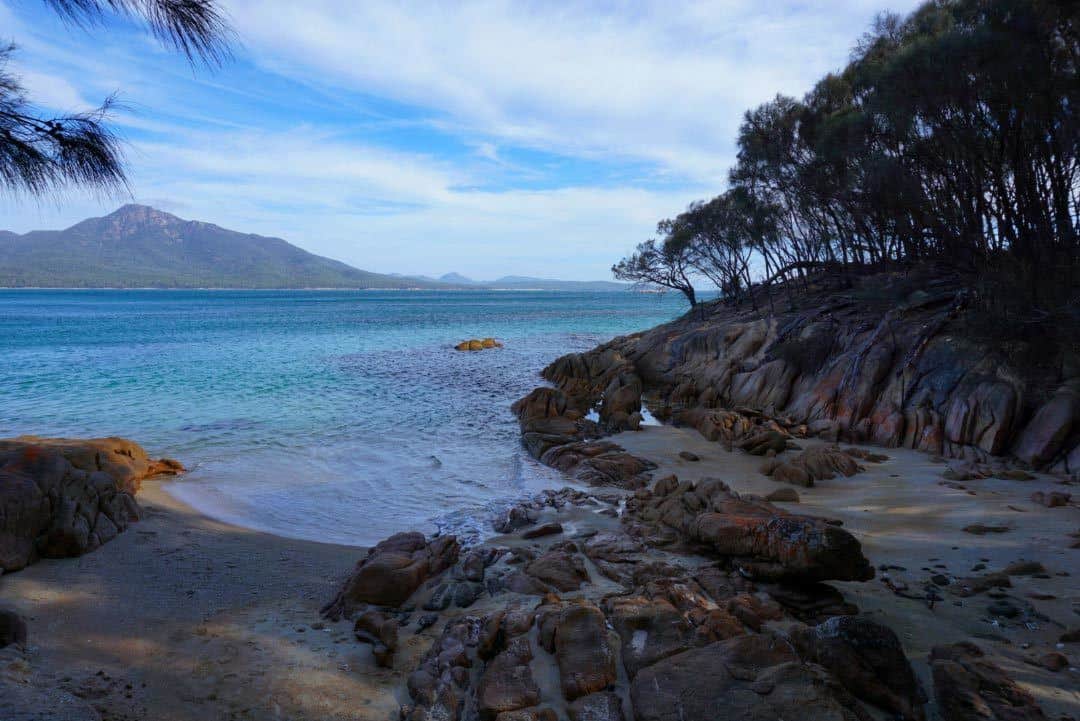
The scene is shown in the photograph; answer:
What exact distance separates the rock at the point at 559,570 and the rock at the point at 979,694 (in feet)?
12.4

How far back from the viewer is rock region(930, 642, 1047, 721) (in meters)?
4.00

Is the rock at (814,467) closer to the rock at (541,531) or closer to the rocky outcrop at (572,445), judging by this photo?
the rocky outcrop at (572,445)

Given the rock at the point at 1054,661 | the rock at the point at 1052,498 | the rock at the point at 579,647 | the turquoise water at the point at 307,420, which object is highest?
the rock at the point at 1052,498

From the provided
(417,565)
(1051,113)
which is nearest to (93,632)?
(417,565)

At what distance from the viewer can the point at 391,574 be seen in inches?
275

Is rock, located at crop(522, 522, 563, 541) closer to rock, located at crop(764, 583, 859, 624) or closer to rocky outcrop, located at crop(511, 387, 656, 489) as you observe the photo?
rocky outcrop, located at crop(511, 387, 656, 489)

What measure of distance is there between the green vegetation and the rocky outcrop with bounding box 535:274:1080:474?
165cm

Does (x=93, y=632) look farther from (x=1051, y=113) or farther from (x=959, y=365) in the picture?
(x=1051, y=113)

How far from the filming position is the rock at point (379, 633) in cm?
561

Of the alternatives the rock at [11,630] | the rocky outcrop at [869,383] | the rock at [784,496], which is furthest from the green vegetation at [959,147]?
the rock at [11,630]

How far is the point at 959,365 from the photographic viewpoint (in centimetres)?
1360

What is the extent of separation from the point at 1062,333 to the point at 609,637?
31.3ft

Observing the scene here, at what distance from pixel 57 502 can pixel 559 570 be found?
734 centimetres

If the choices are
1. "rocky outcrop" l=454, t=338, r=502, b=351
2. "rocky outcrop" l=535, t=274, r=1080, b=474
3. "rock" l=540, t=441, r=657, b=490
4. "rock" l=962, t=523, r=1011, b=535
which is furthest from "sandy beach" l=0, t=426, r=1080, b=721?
"rocky outcrop" l=454, t=338, r=502, b=351
